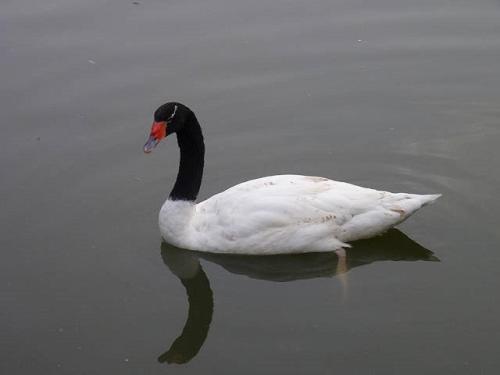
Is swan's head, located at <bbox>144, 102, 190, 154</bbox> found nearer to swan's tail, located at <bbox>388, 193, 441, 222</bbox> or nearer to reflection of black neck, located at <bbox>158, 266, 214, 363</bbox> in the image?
reflection of black neck, located at <bbox>158, 266, 214, 363</bbox>

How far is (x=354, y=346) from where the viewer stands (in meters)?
6.61

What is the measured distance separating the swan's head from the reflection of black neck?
1.10m

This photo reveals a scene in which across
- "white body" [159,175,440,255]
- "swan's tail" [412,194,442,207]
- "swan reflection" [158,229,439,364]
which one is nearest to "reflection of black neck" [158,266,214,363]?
"swan reflection" [158,229,439,364]

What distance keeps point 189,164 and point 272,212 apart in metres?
0.88

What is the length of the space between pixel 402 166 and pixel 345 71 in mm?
1879

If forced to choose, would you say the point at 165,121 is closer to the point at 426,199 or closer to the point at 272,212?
the point at 272,212

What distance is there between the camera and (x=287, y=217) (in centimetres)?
760

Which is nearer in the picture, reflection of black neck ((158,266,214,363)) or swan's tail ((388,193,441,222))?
reflection of black neck ((158,266,214,363))

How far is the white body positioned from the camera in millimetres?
7609

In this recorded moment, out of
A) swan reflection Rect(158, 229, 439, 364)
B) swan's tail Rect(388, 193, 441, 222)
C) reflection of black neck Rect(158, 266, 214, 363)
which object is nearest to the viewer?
reflection of black neck Rect(158, 266, 214, 363)

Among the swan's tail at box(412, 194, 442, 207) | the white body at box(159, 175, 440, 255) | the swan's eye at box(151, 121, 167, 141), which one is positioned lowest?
the white body at box(159, 175, 440, 255)

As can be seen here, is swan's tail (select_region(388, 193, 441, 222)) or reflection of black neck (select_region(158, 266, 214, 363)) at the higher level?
swan's tail (select_region(388, 193, 441, 222))

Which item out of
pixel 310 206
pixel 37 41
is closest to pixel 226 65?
pixel 37 41

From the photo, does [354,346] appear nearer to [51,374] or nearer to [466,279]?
[466,279]
